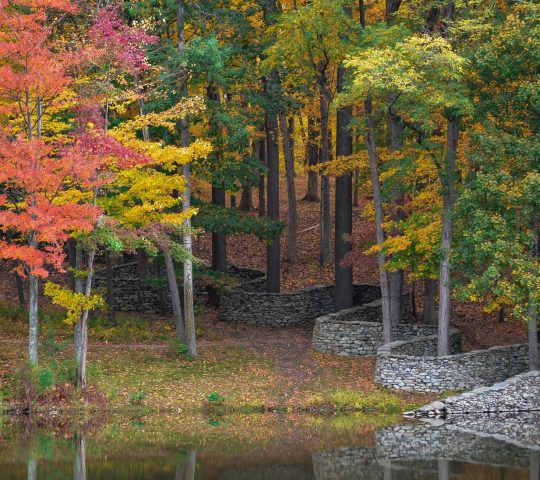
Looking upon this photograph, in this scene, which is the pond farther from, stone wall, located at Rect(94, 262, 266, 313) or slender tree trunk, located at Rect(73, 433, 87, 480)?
stone wall, located at Rect(94, 262, 266, 313)

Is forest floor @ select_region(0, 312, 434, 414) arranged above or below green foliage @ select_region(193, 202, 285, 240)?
below

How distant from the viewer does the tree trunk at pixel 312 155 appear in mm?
44062

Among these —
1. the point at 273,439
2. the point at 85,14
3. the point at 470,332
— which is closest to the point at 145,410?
the point at 273,439

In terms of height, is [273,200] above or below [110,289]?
above

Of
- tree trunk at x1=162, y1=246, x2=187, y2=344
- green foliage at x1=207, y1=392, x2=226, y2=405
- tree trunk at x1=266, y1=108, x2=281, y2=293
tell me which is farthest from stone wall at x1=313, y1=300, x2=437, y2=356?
green foliage at x1=207, y1=392, x2=226, y2=405

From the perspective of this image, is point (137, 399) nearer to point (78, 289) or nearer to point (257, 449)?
point (78, 289)

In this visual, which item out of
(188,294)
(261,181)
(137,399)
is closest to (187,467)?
(137,399)

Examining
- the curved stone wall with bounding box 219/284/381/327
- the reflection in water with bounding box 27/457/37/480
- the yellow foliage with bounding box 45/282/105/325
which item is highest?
the yellow foliage with bounding box 45/282/105/325

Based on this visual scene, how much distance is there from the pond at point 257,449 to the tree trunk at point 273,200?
11.0 meters

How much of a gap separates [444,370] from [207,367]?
636 cm

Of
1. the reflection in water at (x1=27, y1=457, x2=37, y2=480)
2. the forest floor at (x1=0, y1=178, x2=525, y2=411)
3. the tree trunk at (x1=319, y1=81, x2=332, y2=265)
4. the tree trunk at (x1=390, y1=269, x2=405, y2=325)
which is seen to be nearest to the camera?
the reflection in water at (x1=27, y1=457, x2=37, y2=480)

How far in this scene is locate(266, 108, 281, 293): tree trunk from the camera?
3422 cm

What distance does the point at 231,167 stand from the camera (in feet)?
101

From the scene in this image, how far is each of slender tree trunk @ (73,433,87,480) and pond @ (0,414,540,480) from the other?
2 centimetres
